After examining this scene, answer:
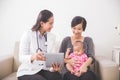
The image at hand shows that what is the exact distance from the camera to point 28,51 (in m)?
2.17

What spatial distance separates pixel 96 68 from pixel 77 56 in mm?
339

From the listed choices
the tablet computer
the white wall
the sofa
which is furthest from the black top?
the white wall

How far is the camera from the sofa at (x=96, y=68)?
2.08 m

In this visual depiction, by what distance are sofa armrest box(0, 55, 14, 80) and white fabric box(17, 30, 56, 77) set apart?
33cm

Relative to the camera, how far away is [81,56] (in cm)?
232

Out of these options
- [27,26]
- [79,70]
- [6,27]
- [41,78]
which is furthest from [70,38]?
[6,27]

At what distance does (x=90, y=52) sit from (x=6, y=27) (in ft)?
4.34

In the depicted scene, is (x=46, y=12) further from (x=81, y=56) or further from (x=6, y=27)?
(x=6, y=27)

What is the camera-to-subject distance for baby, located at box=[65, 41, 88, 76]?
2.29 metres

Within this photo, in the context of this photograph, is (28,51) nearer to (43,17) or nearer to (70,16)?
(43,17)

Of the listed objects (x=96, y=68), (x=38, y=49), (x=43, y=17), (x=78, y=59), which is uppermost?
(x=43, y=17)

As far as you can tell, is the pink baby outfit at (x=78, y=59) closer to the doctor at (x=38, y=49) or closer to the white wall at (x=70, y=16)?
the doctor at (x=38, y=49)

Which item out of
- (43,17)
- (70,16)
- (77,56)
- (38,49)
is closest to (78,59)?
(77,56)

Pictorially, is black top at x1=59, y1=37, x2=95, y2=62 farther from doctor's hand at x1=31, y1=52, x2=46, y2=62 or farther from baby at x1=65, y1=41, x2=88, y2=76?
doctor's hand at x1=31, y1=52, x2=46, y2=62
